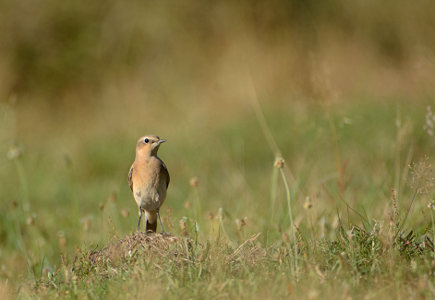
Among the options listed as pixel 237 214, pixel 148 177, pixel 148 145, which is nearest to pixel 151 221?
pixel 148 177

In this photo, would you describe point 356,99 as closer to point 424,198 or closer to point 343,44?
point 343,44

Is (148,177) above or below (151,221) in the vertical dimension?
above

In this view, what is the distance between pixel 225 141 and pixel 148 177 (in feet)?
18.6

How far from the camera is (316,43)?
44.8 feet

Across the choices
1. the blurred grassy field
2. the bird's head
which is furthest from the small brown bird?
the blurred grassy field

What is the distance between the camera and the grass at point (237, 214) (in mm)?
3324

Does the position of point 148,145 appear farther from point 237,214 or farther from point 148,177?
point 237,214

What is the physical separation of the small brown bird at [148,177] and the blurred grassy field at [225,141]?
14 centimetres

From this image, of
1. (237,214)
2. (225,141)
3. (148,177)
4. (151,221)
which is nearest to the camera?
(148,177)

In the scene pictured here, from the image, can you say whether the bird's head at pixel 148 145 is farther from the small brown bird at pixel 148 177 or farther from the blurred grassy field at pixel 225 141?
the blurred grassy field at pixel 225 141

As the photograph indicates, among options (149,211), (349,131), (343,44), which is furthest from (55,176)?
(343,44)

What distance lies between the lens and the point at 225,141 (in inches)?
388

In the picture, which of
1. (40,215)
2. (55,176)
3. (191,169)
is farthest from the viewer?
(55,176)

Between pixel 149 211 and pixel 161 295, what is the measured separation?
4.32 ft
